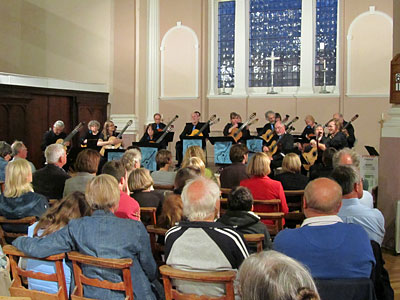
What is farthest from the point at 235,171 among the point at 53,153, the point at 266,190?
the point at 53,153

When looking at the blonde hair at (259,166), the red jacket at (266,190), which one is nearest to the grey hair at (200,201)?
the red jacket at (266,190)

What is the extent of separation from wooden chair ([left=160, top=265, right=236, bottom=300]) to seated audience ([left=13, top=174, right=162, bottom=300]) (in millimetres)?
331

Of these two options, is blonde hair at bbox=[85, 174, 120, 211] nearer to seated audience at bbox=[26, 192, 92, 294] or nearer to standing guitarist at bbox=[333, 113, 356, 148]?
seated audience at bbox=[26, 192, 92, 294]

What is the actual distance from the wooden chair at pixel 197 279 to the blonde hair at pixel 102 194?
672 mm

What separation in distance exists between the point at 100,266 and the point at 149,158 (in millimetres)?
6263

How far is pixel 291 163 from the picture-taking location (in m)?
5.21

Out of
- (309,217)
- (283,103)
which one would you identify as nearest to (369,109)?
(283,103)

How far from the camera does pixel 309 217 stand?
2670 millimetres

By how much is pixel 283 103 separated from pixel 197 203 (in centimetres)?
934

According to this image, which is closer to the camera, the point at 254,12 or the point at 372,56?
the point at 372,56

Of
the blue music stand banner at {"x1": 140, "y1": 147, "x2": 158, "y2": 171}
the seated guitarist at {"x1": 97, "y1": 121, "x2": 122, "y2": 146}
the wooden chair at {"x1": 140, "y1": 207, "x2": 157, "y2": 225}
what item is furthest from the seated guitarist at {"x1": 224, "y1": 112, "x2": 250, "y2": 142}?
the wooden chair at {"x1": 140, "y1": 207, "x2": 157, "y2": 225}

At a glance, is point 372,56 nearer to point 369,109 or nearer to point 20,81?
point 369,109

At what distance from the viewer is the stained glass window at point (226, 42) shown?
12.5 meters

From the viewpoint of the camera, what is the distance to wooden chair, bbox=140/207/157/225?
3973mm
